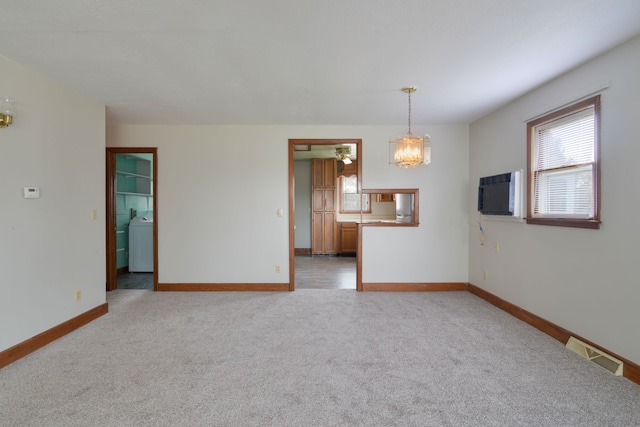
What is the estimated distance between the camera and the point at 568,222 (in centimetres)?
263

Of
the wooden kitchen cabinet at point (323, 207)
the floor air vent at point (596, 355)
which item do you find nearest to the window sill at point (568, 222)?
the floor air vent at point (596, 355)

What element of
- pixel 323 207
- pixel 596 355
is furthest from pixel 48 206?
pixel 323 207

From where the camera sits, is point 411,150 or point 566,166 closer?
point 566,166

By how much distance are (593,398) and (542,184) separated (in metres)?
1.93

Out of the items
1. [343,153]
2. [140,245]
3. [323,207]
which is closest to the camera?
[140,245]

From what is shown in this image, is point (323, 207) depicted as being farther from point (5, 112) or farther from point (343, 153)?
point (5, 112)

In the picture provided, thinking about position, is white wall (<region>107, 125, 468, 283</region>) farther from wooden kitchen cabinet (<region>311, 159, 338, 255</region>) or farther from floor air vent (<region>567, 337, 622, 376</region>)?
wooden kitchen cabinet (<region>311, 159, 338, 255</region>)

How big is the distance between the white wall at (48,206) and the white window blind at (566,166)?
4.71m

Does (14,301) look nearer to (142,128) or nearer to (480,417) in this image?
(142,128)

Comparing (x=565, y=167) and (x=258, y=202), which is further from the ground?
(x=565, y=167)

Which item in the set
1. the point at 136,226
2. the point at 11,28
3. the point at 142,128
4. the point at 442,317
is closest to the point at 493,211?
the point at 442,317

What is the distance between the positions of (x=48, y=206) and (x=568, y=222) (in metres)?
4.68

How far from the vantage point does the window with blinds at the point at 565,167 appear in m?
2.48

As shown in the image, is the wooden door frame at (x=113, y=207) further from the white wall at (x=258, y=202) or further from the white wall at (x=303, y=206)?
the white wall at (x=303, y=206)
